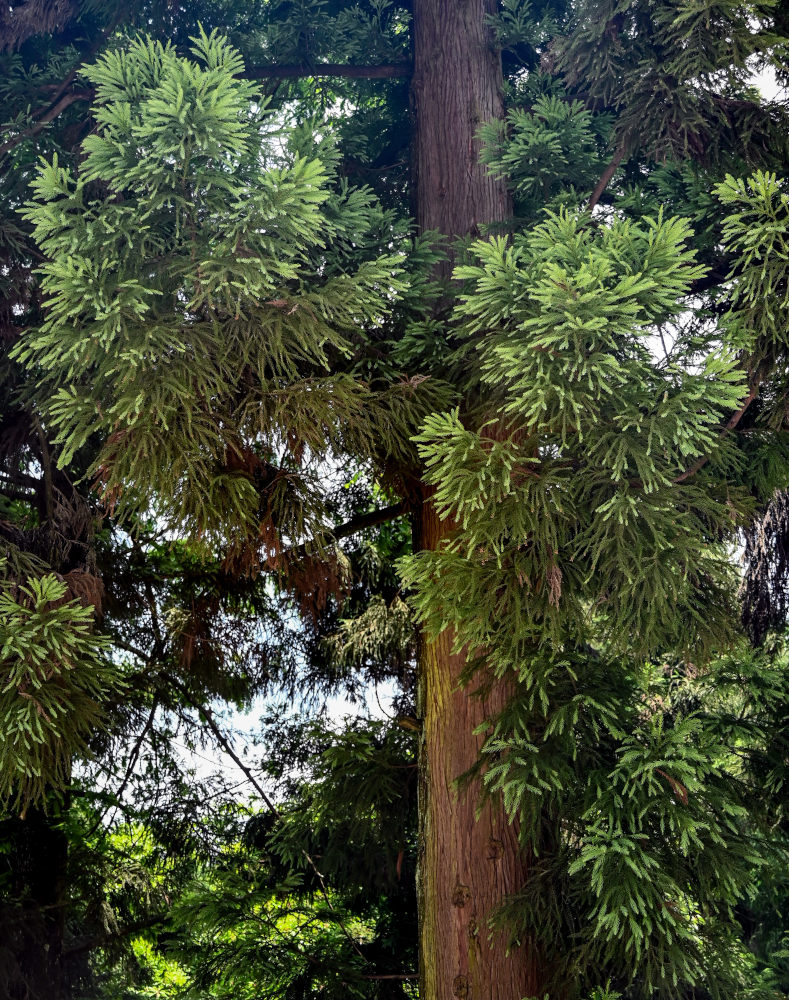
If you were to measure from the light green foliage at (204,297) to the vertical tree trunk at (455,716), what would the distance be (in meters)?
0.76

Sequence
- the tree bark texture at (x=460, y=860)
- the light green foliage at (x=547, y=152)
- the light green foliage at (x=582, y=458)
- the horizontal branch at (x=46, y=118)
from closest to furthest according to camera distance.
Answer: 1. the light green foliage at (x=582, y=458)
2. the tree bark texture at (x=460, y=860)
3. the light green foliage at (x=547, y=152)
4. the horizontal branch at (x=46, y=118)

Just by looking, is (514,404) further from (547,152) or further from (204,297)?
(547,152)

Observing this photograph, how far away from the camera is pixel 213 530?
4375mm

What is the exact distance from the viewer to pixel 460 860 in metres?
4.31

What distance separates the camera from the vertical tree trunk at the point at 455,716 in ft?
13.7

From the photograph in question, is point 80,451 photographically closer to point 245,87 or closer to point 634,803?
point 245,87

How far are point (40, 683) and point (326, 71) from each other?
3635 millimetres

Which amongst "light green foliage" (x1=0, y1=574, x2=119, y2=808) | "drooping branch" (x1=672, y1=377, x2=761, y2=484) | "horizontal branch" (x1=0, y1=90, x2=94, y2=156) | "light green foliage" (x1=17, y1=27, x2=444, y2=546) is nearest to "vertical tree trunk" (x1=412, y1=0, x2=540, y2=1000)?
"light green foliage" (x1=17, y1=27, x2=444, y2=546)

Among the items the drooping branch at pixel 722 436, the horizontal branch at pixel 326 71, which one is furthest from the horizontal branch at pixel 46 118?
the drooping branch at pixel 722 436

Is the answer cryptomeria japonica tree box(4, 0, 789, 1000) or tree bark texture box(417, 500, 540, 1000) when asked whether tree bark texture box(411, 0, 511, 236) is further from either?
tree bark texture box(417, 500, 540, 1000)

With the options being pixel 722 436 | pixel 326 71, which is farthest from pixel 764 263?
pixel 326 71

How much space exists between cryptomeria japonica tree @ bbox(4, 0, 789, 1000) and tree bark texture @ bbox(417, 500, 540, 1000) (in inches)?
0.6

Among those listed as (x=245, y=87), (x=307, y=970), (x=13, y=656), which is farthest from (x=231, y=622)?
(x=245, y=87)

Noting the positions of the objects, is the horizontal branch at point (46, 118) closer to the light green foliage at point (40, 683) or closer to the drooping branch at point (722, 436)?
the light green foliage at point (40, 683)
